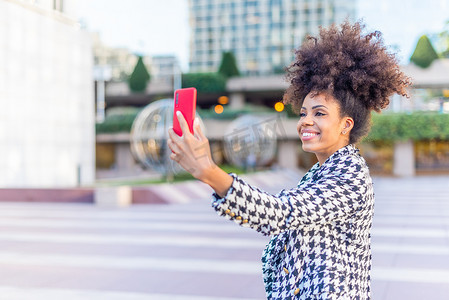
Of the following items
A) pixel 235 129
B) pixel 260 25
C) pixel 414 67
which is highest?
pixel 260 25

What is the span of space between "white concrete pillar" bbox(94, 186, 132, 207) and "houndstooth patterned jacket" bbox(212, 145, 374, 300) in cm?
1269

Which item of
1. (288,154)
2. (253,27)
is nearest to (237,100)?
(288,154)

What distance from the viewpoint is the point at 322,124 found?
1.84 m

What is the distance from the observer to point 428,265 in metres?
6.62

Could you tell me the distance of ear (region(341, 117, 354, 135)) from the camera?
6.22ft

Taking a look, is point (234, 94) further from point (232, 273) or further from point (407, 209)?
point (232, 273)

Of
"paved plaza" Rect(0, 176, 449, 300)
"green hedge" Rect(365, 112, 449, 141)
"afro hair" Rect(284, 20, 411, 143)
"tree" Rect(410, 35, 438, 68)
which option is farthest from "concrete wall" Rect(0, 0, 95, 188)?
"tree" Rect(410, 35, 438, 68)

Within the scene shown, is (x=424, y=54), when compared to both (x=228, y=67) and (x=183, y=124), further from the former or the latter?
(x=183, y=124)

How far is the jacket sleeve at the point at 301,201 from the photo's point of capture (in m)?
1.45

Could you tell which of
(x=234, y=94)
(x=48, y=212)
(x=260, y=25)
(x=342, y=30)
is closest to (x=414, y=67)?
(x=234, y=94)

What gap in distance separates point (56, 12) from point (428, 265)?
59.4 feet

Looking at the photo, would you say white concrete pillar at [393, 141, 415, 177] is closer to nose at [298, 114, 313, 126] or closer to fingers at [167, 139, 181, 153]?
nose at [298, 114, 313, 126]

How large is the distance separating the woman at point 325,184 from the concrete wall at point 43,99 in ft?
58.5

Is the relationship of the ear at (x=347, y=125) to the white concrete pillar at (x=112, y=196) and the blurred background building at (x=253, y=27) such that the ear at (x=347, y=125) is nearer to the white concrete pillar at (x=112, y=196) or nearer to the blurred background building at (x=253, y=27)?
the white concrete pillar at (x=112, y=196)
